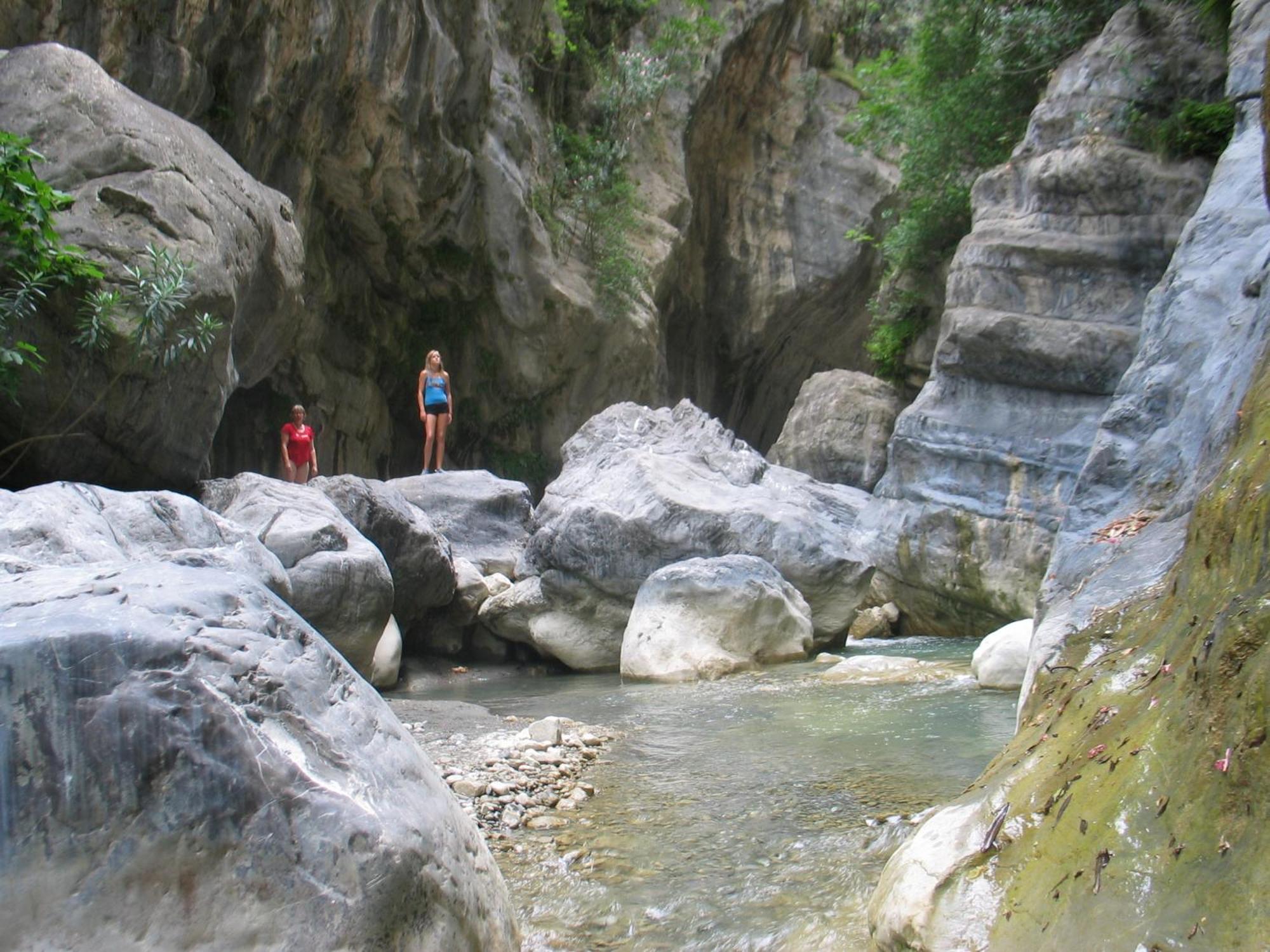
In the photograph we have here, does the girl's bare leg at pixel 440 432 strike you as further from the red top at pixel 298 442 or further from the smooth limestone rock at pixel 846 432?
the smooth limestone rock at pixel 846 432

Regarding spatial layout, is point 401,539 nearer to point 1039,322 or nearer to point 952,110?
point 1039,322

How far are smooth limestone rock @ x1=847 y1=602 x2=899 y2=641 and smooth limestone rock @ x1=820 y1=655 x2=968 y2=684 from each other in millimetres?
3126

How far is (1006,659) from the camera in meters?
6.91

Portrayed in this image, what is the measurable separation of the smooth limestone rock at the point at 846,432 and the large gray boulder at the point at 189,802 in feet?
46.9

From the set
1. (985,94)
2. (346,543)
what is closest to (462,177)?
(985,94)

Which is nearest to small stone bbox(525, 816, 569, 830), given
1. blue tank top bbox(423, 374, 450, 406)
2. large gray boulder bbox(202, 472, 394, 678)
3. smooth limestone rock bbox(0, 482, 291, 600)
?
smooth limestone rock bbox(0, 482, 291, 600)

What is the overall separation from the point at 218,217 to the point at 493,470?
1187 cm

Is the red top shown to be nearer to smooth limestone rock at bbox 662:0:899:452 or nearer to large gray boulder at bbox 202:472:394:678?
large gray boulder at bbox 202:472:394:678

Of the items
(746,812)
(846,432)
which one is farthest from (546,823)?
(846,432)

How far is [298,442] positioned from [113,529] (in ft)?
23.6

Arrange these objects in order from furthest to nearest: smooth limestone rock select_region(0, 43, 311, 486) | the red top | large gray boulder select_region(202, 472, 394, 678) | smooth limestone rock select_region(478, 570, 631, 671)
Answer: the red top < smooth limestone rock select_region(478, 570, 631, 671) < smooth limestone rock select_region(0, 43, 311, 486) < large gray boulder select_region(202, 472, 394, 678)

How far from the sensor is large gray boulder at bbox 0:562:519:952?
2172mm

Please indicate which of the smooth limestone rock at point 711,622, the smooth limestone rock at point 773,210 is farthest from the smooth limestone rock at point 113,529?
the smooth limestone rock at point 773,210

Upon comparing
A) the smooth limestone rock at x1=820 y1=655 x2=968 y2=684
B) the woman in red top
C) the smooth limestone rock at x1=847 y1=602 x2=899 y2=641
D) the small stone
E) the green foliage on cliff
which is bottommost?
the smooth limestone rock at x1=847 y1=602 x2=899 y2=641
